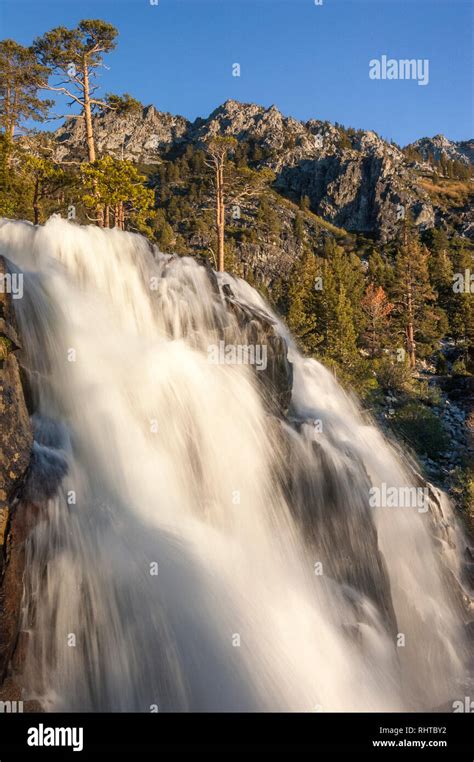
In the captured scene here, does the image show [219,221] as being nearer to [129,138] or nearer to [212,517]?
[212,517]

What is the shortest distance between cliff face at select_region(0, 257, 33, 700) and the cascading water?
275mm

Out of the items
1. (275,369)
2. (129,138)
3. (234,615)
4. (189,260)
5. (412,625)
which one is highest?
(129,138)

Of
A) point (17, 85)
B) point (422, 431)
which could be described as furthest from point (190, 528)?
point (17, 85)

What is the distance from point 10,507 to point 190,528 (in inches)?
143

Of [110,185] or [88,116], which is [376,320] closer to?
[110,185]

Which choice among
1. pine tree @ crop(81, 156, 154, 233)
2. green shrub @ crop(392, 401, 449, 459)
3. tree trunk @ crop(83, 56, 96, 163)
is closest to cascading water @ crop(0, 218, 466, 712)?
pine tree @ crop(81, 156, 154, 233)

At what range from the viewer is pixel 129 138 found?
185m

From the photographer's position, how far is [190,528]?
31.2ft

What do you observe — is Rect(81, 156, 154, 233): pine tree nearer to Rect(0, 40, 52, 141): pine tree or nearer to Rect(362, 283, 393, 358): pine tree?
Rect(0, 40, 52, 141): pine tree

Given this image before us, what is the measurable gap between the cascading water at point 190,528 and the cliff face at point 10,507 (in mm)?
275

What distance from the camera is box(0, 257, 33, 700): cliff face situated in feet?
21.0

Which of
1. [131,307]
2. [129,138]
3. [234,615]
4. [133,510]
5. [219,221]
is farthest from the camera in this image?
[129,138]

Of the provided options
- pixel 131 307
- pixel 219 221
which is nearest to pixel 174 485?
pixel 131 307

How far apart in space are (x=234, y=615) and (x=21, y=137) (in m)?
27.4
